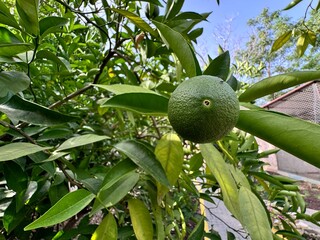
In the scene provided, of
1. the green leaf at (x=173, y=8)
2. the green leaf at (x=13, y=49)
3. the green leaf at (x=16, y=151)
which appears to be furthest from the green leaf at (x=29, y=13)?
the green leaf at (x=173, y=8)

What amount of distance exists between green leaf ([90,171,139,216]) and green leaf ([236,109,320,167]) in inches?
7.8

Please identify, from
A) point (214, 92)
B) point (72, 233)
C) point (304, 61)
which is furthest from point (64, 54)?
point (304, 61)

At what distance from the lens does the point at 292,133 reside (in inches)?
9.7

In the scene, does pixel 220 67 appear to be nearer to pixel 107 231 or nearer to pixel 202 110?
pixel 202 110

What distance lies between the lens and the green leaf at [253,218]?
0.95ft

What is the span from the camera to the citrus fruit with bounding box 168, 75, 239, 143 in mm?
294

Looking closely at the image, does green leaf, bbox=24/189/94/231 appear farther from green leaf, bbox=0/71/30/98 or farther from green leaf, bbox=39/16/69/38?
green leaf, bbox=39/16/69/38

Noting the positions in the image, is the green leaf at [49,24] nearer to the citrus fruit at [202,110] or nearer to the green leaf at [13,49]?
the green leaf at [13,49]

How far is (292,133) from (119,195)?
0.24 m

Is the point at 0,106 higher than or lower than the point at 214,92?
lower

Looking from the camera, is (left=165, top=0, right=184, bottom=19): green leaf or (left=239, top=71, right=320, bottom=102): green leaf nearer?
(left=239, top=71, right=320, bottom=102): green leaf

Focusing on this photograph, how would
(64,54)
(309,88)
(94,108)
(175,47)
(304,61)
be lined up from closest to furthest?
(175,47)
(64,54)
(94,108)
(309,88)
(304,61)

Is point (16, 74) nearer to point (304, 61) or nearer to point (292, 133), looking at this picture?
point (292, 133)

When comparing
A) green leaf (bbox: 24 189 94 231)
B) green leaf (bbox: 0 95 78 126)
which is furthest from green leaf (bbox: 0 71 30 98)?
green leaf (bbox: 24 189 94 231)
